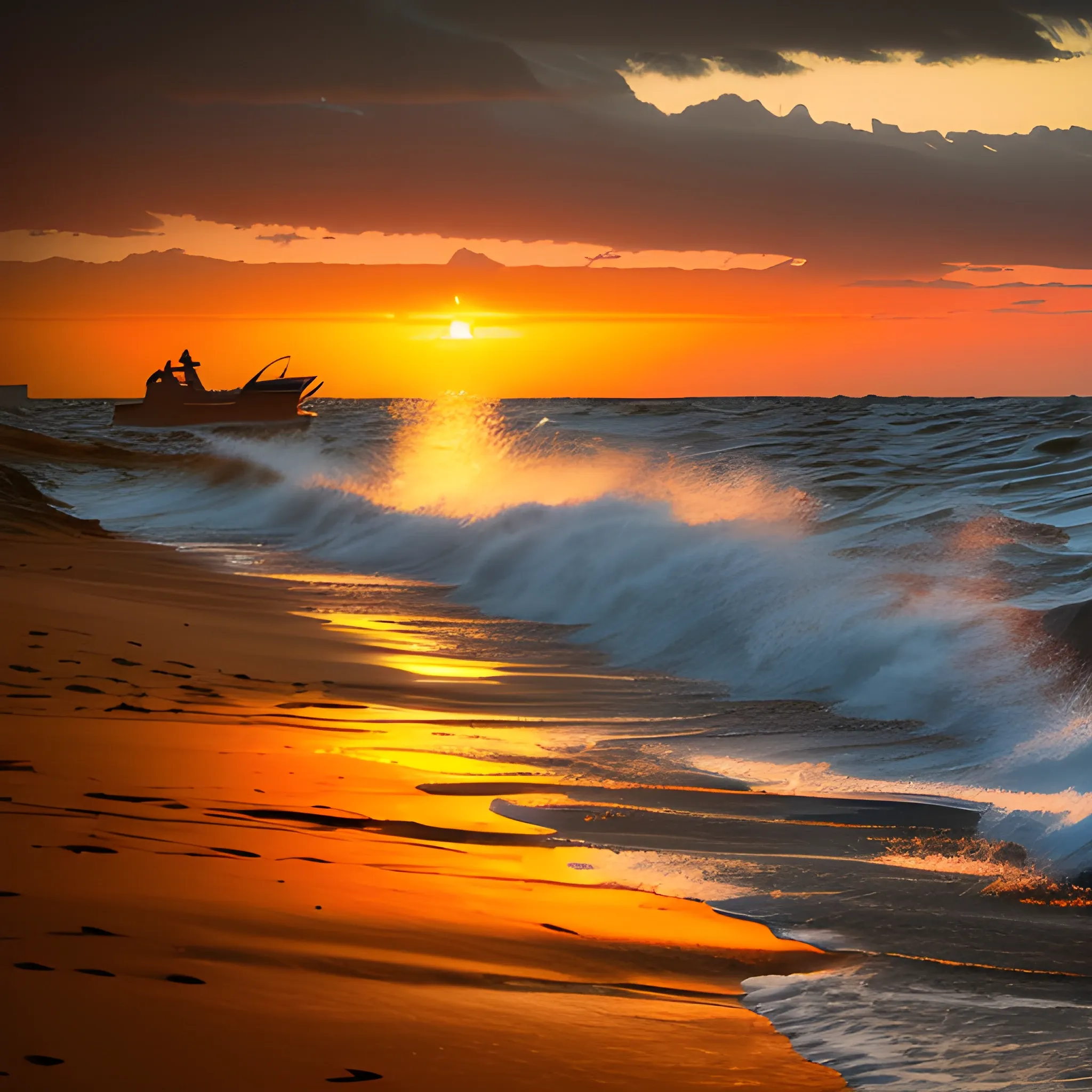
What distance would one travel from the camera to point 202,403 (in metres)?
75.8

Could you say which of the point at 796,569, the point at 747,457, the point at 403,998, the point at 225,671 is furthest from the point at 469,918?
the point at 747,457

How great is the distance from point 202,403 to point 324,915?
75.2 meters

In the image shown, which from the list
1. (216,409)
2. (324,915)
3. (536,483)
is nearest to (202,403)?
(216,409)

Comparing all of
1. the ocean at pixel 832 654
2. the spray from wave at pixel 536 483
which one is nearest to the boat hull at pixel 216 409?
the spray from wave at pixel 536 483

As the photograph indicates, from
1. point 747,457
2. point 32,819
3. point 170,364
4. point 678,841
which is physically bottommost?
point 678,841

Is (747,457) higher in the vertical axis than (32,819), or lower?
higher

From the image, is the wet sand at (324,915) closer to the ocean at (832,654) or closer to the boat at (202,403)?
the ocean at (832,654)

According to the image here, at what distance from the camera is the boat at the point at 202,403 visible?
75.1 metres

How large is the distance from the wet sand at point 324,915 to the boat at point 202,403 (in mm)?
69254

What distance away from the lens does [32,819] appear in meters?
4.30

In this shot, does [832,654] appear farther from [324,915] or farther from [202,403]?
[202,403]

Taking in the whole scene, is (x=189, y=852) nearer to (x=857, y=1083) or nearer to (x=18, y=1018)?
(x=18, y=1018)

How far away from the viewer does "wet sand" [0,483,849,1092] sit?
2855 mm

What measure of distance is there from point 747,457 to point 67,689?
727 inches
